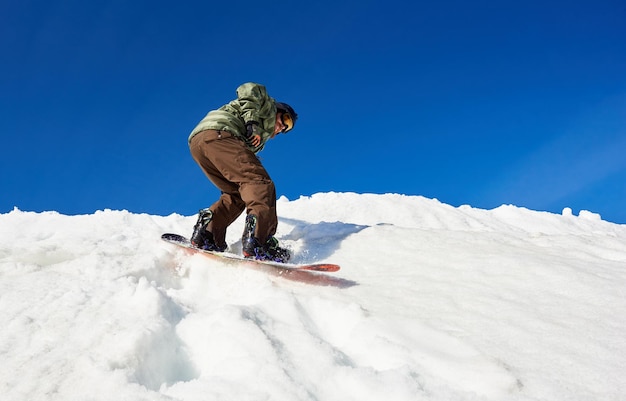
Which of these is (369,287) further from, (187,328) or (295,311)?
(187,328)

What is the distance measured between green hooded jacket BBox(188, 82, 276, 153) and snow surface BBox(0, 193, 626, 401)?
136 centimetres

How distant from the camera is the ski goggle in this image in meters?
5.43

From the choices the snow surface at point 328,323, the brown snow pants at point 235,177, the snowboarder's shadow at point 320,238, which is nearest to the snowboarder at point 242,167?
the brown snow pants at point 235,177

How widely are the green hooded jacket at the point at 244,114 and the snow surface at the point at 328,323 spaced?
1356 mm

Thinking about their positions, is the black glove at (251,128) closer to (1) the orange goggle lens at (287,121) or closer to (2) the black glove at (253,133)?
(2) the black glove at (253,133)

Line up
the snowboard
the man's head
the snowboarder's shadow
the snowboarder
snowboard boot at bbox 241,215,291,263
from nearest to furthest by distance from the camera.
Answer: the snowboard
snowboard boot at bbox 241,215,291,263
the snowboarder
the snowboarder's shadow
the man's head

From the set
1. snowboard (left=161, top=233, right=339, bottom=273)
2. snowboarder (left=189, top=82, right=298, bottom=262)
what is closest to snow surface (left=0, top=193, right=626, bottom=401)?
snowboard (left=161, top=233, right=339, bottom=273)

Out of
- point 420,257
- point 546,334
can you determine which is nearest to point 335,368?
point 546,334

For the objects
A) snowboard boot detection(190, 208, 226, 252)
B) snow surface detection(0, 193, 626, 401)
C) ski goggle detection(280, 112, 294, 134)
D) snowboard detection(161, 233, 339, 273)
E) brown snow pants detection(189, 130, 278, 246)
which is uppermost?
ski goggle detection(280, 112, 294, 134)

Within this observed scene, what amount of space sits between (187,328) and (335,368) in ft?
3.03

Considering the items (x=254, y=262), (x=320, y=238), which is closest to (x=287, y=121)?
(x=320, y=238)

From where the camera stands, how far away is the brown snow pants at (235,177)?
164 inches

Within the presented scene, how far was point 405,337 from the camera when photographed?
90.0 inches

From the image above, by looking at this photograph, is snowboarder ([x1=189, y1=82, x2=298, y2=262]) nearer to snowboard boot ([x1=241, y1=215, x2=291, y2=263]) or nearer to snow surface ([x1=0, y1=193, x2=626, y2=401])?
snowboard boot ([x1=241, y1=215, x2=291, y2=263])
